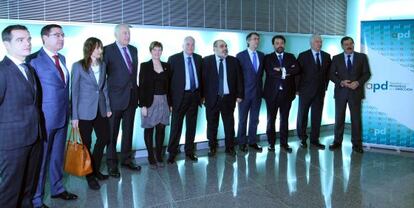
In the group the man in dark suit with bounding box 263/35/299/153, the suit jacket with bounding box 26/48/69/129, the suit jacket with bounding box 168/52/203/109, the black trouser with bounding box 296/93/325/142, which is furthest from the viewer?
the black trouser with bounding box 296/93/325/142

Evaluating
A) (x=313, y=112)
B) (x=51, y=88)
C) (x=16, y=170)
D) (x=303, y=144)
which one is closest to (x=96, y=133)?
(x=51, y=88)

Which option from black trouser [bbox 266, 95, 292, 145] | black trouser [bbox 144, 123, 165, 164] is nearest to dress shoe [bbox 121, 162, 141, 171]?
black trouser [bbox 144, 123, 165, 164]

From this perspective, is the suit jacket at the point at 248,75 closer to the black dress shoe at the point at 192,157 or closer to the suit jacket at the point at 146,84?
the black dress shoe at the point at 192,157

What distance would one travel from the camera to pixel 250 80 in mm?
5469

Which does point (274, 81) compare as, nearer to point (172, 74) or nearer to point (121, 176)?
point (172, 74)

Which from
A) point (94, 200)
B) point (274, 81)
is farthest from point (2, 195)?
point (274, 81)

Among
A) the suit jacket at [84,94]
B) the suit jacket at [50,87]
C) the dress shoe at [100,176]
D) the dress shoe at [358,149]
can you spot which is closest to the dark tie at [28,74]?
the suit jacket at [50,87]

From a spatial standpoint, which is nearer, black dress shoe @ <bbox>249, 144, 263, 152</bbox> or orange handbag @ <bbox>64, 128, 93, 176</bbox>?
orange handbag @ <bbox>64, 128, 93, 176</bbox>

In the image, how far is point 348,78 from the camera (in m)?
5.54

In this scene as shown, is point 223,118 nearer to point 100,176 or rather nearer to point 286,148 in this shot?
point 286,148

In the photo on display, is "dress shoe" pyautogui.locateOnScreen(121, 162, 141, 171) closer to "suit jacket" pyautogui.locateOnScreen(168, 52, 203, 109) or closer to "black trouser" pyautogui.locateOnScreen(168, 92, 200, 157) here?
"black trouser" pyautogui.locateOnScreen(168, 92, 200, 157)

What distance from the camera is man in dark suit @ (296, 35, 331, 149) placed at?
18.8 feet

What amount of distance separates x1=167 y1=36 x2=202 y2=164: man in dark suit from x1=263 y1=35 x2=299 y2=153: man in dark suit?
1.19 meters

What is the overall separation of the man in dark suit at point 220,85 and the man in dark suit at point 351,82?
1.60 metres
